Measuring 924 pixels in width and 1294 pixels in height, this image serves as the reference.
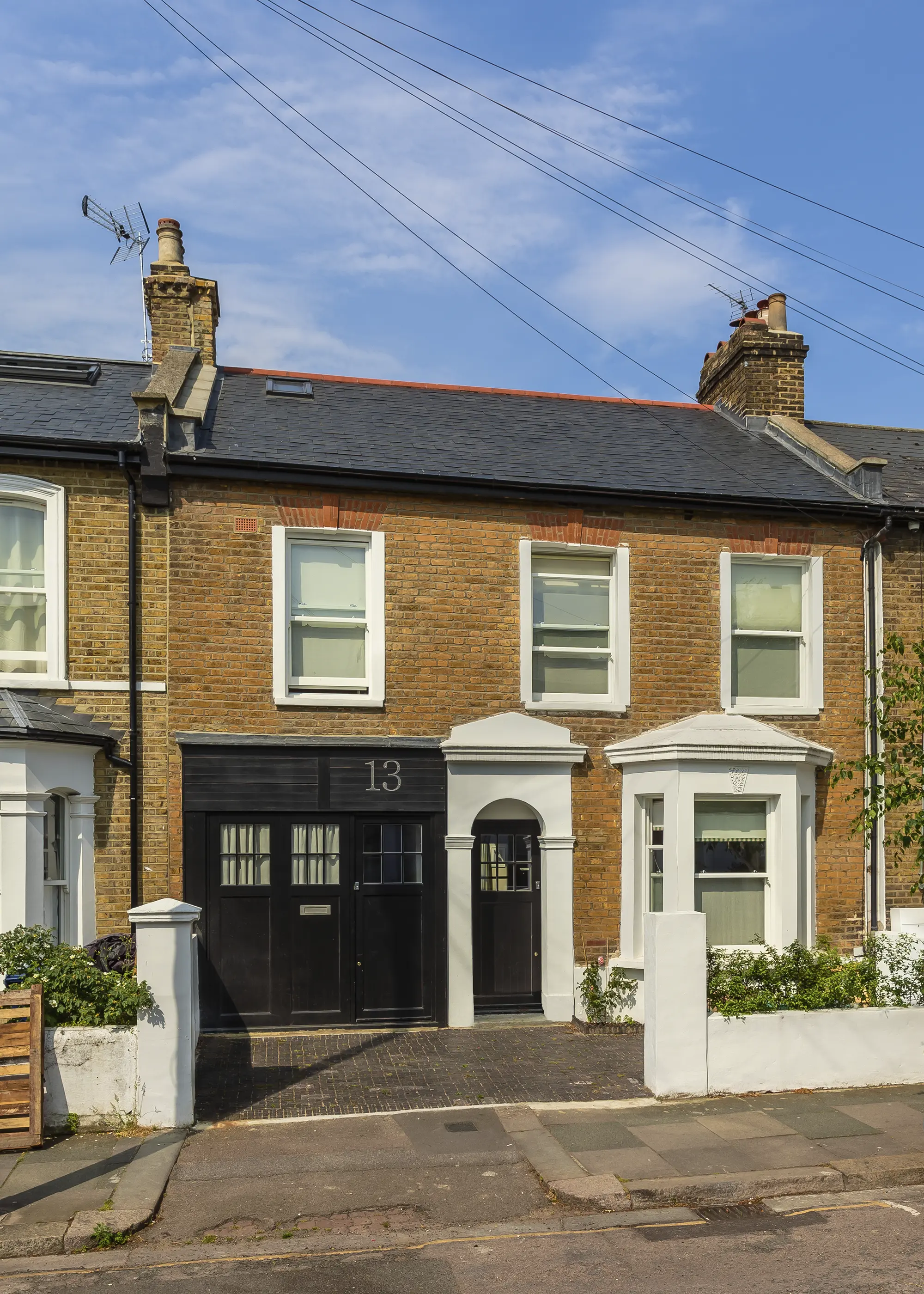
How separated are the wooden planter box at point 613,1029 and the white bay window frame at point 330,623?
422 cm

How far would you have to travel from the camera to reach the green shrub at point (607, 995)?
12.4 m

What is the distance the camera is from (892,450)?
1636 cm

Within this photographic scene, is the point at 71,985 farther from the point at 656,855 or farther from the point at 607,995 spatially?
the point at 656,855

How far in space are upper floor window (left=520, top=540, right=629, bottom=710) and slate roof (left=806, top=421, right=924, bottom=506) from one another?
3781 mm

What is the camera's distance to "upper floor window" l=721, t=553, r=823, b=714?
13.6 meters

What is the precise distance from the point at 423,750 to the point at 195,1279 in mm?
6846

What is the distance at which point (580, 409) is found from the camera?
626 inches

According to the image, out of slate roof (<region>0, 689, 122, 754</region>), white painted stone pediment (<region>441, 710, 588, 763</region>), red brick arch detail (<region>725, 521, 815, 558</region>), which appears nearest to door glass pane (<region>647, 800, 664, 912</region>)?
white painted stone pediment (<region>441, 710, 588, 763</region>)

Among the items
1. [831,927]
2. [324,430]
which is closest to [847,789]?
[831,927]

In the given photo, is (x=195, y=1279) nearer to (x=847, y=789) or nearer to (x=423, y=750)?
(x=423, y=750)

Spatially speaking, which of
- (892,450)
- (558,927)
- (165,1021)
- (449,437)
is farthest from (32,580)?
(892,450)

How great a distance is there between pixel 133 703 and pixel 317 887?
285 cm

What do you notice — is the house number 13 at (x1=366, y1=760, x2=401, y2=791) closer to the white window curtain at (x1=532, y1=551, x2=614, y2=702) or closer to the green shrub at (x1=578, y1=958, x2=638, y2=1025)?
the white window curtain at (x1=532, y1=551, x2=614, y2=702)

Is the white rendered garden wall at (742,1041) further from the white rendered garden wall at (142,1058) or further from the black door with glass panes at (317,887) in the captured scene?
the white rendered garden wall at (142,1058)
